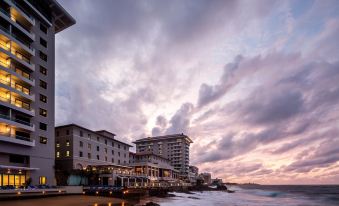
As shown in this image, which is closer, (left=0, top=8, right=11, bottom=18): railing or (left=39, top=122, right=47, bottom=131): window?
(left=0, top=8, right=11, bottom=18): railing

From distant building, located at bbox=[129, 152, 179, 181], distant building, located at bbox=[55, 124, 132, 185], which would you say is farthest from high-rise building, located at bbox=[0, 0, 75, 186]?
distant building, located at bbox=[129, 152, 179, 181]

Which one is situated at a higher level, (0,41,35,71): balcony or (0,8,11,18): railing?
(0,8,11,18): railing

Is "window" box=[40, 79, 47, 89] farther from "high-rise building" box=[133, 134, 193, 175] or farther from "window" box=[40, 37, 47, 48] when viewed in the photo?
"high-rise building" box=[133, 134, 193, 175]

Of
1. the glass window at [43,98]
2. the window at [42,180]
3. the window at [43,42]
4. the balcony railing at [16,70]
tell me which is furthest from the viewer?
the window at [43,42]

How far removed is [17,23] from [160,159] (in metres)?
107

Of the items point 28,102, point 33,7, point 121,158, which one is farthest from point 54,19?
point 121,158

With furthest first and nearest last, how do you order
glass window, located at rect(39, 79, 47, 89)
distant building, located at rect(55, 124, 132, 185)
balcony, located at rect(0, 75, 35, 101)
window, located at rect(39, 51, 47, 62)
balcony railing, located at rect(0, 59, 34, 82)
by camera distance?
distant building, located at rect(55, 124, 132, 185)
window, located at rect(39, 51, 47, 62)
glass window, located at rect(39, 79, 47, 89)
balcony railing, located at rect(0, 59, 34, 82)
balcony, located at rect(0, 75, 35, 101)

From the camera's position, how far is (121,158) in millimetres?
102688

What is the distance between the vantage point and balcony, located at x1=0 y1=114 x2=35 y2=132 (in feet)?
151

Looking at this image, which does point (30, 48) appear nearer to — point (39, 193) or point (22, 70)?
point (22, 70)

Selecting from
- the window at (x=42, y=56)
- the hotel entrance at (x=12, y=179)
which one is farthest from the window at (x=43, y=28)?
the hotel entrance at (x=12, y=179)

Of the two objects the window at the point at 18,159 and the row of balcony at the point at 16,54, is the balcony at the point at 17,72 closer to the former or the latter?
the row of balcony at the point at 16,54

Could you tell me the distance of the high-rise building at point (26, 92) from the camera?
156 feet

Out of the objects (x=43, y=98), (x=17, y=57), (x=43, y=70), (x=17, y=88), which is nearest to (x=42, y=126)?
(x=43, y=98)
